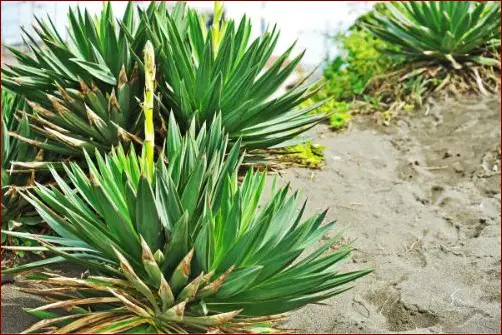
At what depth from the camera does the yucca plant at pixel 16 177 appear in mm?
4469

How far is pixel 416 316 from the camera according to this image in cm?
391

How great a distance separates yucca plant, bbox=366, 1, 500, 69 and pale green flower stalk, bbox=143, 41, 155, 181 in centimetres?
401

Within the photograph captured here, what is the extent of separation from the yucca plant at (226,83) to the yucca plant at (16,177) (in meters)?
0.97

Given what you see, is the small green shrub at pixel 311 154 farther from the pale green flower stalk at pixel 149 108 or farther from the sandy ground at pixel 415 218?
the pale green flower stalk at pixel 149 108

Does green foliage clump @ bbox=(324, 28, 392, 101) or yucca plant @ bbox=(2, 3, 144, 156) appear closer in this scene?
yucca plant @ bbox=(2, 3, 144, 156)

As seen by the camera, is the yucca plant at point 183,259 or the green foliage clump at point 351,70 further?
the green foliage clump at point 351,70

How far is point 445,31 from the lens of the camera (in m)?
7.16

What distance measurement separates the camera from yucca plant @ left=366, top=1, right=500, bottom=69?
7.10m

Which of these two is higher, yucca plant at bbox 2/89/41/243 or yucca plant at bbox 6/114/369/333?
yucca plant at bbox 2/89/41/243

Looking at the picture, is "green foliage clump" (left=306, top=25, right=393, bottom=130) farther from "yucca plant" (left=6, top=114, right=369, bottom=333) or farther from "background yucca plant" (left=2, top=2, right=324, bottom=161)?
"yucca plant" (left=6, top=114, right=369, bottom=333)

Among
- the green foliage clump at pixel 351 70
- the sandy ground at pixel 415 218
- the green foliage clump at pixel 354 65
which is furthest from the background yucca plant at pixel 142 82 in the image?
the green foliage clump at pixel 354 65

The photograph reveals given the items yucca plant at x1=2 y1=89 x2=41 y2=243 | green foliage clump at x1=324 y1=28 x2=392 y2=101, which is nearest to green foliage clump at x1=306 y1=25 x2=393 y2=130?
green foliage clump at x1=324 y1=28 x2=392 y2=101

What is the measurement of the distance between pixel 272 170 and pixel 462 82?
3651mm

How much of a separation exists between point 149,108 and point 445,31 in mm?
4326
